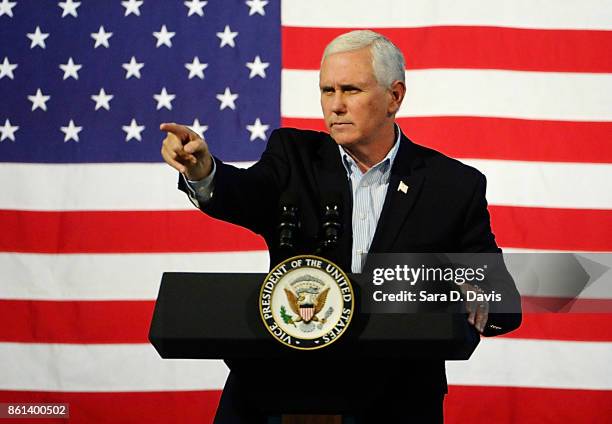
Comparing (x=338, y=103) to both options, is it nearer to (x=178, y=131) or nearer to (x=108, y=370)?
(x=178, y=131)

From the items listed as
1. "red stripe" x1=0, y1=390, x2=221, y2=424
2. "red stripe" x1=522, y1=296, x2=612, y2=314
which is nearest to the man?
"red stripe" x1=522, y1=296, x2=612, y2=314

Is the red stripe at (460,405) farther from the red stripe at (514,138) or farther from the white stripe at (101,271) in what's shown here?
the red stripe at (514,138)

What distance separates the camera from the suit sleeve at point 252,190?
1680mm

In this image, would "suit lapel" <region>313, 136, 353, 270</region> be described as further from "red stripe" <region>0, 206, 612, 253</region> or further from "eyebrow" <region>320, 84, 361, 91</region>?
"red stripe" <region>0, 206, 612, 253</region>

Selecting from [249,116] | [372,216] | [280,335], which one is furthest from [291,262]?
[249,116]

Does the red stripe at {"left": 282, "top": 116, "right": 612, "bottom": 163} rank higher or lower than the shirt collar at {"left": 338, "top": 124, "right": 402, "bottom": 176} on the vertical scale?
higher

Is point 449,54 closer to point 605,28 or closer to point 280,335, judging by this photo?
point 605,28

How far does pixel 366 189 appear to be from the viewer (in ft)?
6.34

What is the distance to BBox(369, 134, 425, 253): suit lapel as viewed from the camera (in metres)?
1.79

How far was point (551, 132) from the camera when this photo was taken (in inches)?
141

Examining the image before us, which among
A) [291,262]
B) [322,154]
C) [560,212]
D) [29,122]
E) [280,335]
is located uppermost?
[29,122]

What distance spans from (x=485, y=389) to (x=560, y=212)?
0.78 meters

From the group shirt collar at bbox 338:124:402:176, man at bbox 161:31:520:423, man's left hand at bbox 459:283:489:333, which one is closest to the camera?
man's left hand at bbox 459:283:489:333

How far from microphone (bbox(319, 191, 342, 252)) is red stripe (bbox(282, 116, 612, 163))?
207 centimetres
